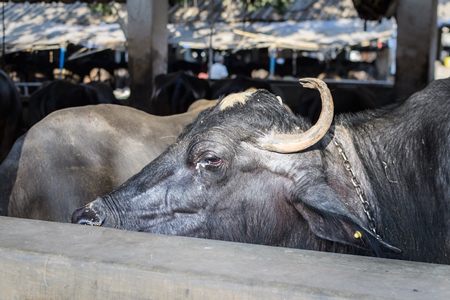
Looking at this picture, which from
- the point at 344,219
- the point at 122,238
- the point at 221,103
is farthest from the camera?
the point at 221,103

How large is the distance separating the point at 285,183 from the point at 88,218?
96 centimetres

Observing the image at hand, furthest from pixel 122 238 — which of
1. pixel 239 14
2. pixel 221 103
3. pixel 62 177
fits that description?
pixel 239 14

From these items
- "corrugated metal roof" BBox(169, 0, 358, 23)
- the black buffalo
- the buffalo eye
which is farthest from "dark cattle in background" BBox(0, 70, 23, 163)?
"corrugated metal roof" BBox(169, 0, 358, 23)

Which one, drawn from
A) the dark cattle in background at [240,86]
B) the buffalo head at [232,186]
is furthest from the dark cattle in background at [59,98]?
the buffalo head at [232,186]

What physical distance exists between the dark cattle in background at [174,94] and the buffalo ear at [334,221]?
25.8 ft

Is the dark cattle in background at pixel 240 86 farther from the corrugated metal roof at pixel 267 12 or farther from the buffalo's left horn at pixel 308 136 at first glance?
the corrugated metal roof at pixel 267 12

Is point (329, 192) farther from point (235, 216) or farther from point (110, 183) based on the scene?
point (110, 183)

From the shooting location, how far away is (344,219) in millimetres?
2557

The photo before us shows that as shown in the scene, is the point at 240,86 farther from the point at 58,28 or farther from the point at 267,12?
the point at 58,28

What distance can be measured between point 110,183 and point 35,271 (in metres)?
2.17

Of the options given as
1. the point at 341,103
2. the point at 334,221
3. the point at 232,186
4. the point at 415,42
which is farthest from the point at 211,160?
the point at 415,42

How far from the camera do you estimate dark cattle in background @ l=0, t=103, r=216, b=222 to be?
388 centimetres

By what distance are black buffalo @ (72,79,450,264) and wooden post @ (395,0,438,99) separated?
659 cm

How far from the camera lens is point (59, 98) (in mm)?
9336
